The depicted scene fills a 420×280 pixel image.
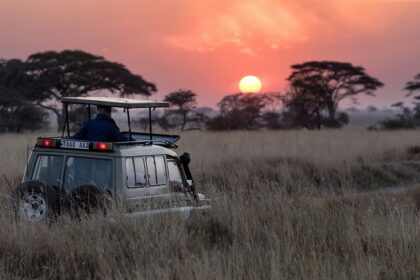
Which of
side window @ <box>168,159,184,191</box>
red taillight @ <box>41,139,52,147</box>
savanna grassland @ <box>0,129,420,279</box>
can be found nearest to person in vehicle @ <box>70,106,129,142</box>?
red taillight @ <box>41,139,52,147</box>

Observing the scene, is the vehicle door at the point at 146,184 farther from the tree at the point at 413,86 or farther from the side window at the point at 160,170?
the tree at the point at 413,86

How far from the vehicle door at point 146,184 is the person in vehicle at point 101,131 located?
2.07 ft

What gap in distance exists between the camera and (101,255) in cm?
595

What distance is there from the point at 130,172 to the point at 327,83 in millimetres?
44158

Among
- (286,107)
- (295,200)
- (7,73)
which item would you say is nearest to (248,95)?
(286,107)

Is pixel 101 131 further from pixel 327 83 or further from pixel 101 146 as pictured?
pixel 327 83

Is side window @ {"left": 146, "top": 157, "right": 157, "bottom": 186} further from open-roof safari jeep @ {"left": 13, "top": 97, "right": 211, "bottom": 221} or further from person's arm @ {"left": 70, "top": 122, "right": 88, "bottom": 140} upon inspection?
person's arm @ {"left": 70, "top": 122, "right": 88, "bottom": 140}

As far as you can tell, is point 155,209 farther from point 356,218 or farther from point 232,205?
point 356,218

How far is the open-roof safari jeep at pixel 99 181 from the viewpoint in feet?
23.6

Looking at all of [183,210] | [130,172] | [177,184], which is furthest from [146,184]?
[177,184]

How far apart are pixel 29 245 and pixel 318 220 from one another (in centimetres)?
313

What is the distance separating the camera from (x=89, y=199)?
7090 mm

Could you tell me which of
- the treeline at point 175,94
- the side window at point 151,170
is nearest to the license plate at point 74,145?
the side window at point 151,170

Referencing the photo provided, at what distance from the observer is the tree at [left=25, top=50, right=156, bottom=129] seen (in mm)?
37156
